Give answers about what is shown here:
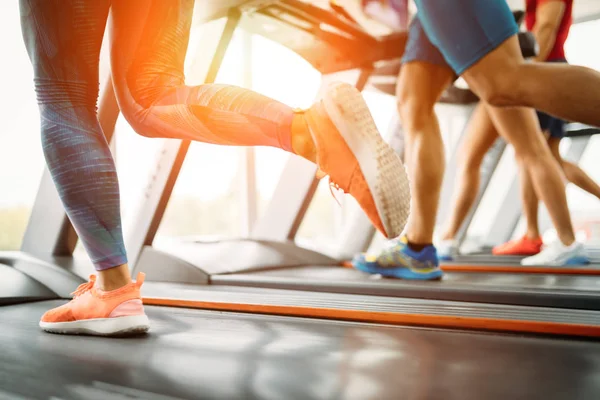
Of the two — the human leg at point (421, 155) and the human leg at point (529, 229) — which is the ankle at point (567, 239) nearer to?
the human leg at point (529, 229)

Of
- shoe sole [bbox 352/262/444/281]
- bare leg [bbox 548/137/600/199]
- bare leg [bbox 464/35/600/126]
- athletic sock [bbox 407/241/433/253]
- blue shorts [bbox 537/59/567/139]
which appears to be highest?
blue shorts [bbox 537/59/567/139]

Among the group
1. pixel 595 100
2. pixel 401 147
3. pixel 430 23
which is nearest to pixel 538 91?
pixel 595 100

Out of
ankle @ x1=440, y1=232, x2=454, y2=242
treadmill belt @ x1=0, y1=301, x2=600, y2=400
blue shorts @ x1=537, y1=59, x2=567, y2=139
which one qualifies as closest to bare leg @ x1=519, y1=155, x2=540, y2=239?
blue shorts @ x1=537, y1=59, x2=567, y2=139

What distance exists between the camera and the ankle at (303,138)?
0.90m

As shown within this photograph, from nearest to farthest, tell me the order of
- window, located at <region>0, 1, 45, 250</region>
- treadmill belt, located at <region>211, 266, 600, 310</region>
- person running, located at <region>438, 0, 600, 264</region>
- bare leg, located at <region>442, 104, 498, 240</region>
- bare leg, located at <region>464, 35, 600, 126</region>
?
1. bare leg, located at <region>464, 35, 600, 126</region>
2. treadmill belt, located at <region>211, 266, 600, 310</region>
3. window, located at <region>0, 1, 45, 250</region>
4. person running, located at <region>438, 0, 600, 264</region>
5. bare leg, located at <region>442, 104, 498, 240</region>

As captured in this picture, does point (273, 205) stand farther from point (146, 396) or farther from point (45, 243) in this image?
point (146, 396)

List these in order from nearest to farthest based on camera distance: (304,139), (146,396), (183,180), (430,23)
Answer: (146,396), (304,139), (430,23), (183,180)

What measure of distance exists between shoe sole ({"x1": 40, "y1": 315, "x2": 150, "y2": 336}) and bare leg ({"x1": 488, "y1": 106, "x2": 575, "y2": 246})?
1600 millimetres

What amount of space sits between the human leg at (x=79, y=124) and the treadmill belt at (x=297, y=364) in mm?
153

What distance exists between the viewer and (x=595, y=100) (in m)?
0.99

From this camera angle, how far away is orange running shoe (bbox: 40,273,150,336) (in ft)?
3.37

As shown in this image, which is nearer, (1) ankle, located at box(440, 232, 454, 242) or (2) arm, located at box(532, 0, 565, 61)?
(2) arm, located at box(532, 0, 565, 61)

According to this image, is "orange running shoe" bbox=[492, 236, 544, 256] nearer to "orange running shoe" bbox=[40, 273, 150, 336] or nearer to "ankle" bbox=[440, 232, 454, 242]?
"ankle" bbox=[440, 232, 454, 242]

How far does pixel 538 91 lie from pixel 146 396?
0.90m
